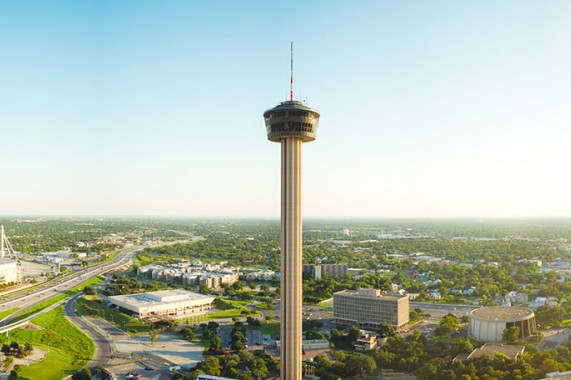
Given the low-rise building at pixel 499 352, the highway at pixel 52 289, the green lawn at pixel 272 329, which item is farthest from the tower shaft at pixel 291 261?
the highway at pixel 52 289

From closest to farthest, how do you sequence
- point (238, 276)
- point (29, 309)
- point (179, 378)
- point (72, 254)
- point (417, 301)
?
point (179, 378) → point (29, 309) → point (417, 301) → point (238, 276) → point (72, 254)

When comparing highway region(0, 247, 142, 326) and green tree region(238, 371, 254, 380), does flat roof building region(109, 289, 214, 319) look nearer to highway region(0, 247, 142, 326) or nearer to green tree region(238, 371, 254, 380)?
highway region(0, 247, 142, 326)

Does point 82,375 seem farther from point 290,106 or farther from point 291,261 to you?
point 290,106

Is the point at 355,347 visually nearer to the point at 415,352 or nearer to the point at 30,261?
the point at 415,352

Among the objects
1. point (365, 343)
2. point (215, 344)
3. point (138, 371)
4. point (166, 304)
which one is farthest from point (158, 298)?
point (365, 343)

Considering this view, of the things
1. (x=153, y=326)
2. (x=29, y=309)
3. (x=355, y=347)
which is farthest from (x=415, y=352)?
(x=29, y=309)

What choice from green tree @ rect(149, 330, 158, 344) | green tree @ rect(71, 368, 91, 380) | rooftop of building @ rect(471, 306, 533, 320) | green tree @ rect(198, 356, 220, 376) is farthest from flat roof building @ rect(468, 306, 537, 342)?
green tree @ rect(71, 368, 91, 380)
